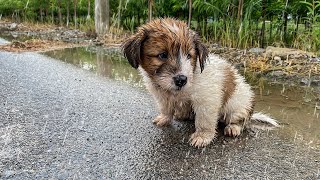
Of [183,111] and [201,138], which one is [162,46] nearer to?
[183,111]

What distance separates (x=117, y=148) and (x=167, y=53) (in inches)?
46.0

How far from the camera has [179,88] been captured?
3459 millimetres

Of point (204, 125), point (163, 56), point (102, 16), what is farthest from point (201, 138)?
point (102, 16)

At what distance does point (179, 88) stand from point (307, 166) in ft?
4.93

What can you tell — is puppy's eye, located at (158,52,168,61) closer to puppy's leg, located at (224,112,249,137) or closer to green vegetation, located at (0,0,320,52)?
puppy's leg, located at (224,112,249,137)

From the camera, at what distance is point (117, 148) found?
12.3ft

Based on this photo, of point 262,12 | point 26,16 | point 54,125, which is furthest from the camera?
point 26,16

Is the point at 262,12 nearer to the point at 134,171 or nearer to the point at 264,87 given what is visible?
the point at 264,87

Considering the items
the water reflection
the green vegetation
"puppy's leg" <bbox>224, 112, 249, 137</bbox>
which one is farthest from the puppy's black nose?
the green vegetation

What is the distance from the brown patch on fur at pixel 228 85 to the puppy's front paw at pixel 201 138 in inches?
17.6

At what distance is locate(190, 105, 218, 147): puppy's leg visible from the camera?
378cm

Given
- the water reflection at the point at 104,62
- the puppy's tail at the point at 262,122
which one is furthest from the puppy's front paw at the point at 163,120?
the water reflection at the point at 104,62

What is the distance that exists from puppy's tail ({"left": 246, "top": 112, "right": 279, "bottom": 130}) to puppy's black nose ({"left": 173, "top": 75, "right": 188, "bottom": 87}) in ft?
5.19

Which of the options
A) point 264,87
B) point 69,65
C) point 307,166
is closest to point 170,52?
point 307,166
